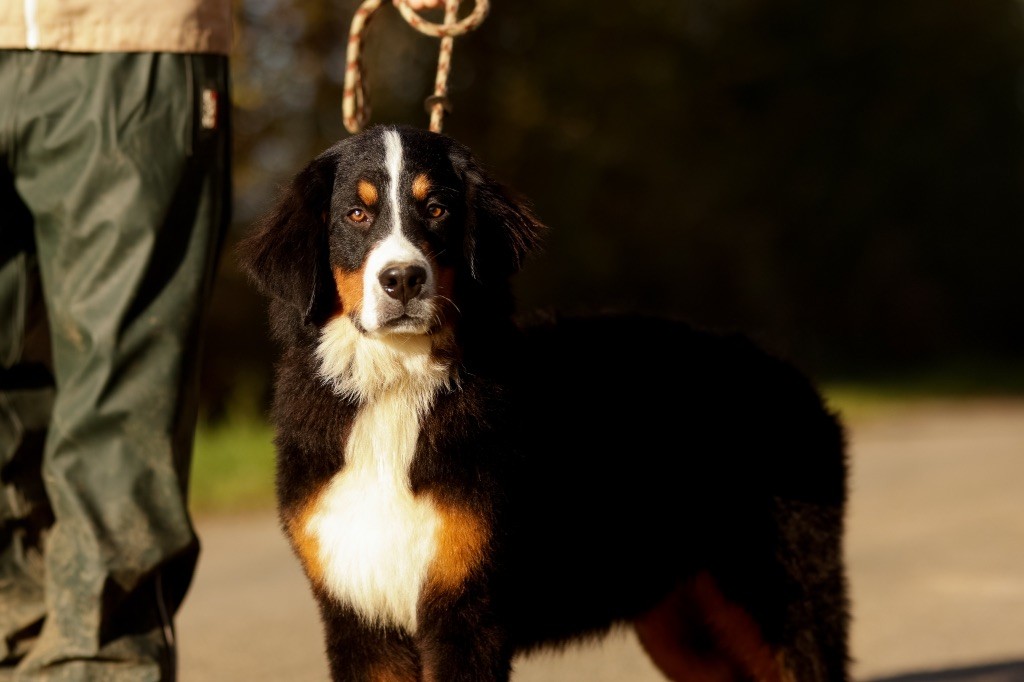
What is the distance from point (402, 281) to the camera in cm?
355

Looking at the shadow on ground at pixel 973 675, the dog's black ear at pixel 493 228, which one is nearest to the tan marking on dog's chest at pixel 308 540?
the dog's black ear at pixel 493 228

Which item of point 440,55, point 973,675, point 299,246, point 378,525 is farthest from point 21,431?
point 973,675

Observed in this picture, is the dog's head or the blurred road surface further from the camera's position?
the blurred road surface

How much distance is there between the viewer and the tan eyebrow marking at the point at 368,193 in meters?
3.76

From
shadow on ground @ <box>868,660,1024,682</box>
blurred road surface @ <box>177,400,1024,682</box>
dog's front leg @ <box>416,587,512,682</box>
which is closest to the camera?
dog's front leg @ <box>416,587,512,682</box>

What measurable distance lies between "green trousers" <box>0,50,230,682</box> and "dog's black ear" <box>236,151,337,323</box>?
39 centimetres

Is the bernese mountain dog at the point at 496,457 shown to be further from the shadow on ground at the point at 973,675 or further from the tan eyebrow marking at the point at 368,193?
the shadow on ground at the point at 973,675

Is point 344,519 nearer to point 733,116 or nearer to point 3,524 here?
point 3,524

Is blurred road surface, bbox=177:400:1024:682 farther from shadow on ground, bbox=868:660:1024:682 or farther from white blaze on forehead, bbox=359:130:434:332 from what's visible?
white blaze on forehead, bbox=359:130:434:332

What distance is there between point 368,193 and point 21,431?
4.77ft

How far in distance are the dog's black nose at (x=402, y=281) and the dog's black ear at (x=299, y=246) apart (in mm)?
302

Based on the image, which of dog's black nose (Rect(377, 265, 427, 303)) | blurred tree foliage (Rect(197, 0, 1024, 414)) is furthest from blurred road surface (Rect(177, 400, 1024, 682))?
blurred tree foliage (Rect(197, 0, 1024, 414))

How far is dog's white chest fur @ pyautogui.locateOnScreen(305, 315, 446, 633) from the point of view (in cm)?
354

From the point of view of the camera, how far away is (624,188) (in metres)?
20.7
